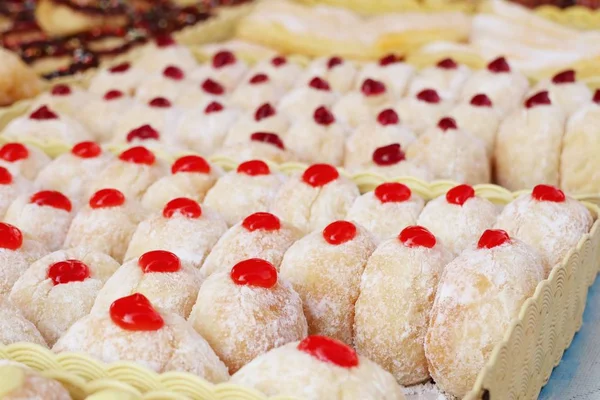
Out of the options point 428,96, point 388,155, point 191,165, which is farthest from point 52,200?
point 428,96

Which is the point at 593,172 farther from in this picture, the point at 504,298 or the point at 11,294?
the point at 11,294

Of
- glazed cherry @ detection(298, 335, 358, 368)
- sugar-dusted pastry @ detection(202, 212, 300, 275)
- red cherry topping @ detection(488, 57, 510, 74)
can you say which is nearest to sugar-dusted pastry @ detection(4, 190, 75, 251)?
sugar-dusted pastry @ detection(202, 212, 300, 275)

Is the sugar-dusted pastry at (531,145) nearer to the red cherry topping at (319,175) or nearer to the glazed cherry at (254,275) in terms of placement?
the red cherry topping at (319,175)

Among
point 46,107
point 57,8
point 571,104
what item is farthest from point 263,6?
point 571,104

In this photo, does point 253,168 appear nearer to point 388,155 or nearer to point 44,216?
point 388,155

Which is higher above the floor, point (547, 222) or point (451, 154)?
point (547, 222)

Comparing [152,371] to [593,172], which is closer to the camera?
[152,371]
